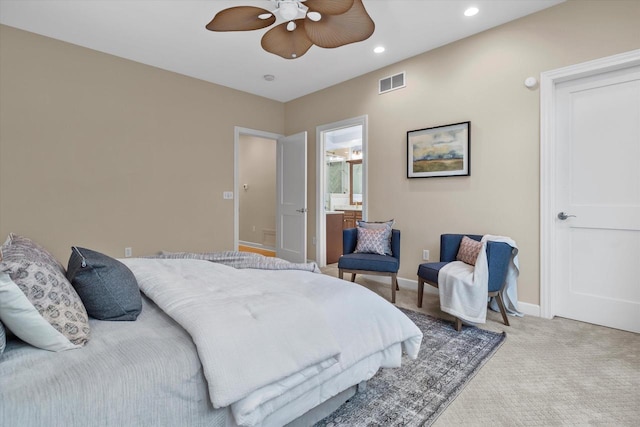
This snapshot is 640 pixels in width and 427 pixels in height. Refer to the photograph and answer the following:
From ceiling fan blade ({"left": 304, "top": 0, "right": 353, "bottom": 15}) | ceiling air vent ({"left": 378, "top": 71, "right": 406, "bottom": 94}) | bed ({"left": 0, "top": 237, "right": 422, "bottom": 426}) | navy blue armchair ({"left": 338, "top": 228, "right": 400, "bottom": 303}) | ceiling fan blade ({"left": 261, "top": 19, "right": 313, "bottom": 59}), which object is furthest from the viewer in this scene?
ceiling air vent ({"left": 378, "top": 71, "right": 406, "bottom": 94})

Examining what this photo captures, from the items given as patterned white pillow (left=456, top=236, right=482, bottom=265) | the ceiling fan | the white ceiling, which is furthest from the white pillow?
patterned white pillow (left=456, top=236, right=482, bottom=265)

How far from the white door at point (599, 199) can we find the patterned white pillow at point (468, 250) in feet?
2.35

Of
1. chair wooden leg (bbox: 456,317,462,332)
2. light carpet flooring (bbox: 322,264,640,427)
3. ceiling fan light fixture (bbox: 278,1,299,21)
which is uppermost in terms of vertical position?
ceiling fan light fixture (bbox: 278,1,299,21)

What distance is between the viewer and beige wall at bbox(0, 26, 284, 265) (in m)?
3.21

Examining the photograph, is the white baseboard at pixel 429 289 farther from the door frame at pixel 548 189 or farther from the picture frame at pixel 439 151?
the picture frame at pixel 439 151

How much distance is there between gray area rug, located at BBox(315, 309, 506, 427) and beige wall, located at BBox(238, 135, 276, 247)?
4.92 meters

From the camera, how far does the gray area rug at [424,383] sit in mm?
1558

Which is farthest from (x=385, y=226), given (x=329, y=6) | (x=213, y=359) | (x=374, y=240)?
(x=213, y=359)

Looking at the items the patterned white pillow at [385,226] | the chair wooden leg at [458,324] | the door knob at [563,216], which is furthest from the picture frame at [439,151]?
the chair wooden leg at [458,324]

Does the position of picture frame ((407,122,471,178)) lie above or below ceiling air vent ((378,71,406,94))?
below

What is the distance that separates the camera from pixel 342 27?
236 centimetres

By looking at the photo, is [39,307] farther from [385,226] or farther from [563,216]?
[563,216]

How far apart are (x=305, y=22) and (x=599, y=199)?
279cm

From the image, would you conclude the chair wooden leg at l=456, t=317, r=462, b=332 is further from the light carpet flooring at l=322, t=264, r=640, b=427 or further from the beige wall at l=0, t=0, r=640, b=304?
the beige wall at l=0, t=0, r=640, b=304
